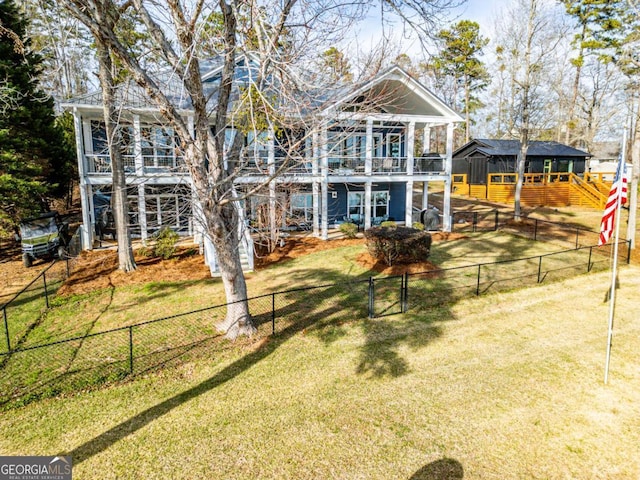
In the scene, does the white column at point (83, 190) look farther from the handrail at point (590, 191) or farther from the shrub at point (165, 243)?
the handrail at point (590, 191)

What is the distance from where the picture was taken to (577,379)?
7016mm

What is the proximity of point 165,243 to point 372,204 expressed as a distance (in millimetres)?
12035

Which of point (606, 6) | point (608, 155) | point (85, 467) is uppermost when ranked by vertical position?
point (606, 6)

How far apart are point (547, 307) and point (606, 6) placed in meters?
31.7

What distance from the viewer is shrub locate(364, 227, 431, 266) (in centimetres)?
1342

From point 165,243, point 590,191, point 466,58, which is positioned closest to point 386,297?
point 165,243

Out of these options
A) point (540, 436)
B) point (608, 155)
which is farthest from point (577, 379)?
point (608, 155)

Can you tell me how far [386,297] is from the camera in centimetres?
1107

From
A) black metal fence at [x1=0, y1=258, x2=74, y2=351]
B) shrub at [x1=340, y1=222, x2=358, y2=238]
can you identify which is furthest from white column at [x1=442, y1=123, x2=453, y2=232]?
black metal fence at [x1=0, y1=258, x2=74, y2=351]

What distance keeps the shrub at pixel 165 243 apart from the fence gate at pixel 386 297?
8245 mm

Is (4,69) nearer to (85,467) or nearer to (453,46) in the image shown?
(85,467)

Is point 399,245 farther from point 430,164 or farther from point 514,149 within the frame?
point 514,149

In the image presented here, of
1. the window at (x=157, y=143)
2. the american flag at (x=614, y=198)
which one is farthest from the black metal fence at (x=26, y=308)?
the american flag at (x=614, y=198)

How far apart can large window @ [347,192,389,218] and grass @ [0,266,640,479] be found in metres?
13.7
